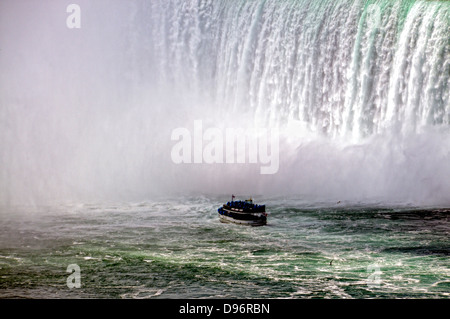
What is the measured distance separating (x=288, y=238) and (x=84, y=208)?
34.5 feet

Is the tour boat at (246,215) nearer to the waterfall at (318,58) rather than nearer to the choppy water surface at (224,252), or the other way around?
the choppy water surface at (224,252)

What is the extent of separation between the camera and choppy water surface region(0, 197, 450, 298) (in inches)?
883

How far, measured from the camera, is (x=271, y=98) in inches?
1633

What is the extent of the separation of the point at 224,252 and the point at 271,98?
16360mm

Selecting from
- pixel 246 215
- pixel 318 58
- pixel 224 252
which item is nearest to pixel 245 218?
pixel 246 215

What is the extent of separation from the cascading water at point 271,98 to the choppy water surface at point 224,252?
334cm

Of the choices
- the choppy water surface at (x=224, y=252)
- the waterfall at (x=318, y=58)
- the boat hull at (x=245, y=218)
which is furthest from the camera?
the waterfall at (x=318, y=58)

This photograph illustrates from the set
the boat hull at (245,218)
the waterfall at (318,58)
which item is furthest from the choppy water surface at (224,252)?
the waterfall at (318,58)

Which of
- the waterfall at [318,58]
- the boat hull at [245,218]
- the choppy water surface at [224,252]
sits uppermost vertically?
the waterfall at [318,58]

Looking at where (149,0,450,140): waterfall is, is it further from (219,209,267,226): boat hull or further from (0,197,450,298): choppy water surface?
(219,209,267,226): boat hull

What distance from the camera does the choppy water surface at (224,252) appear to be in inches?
883

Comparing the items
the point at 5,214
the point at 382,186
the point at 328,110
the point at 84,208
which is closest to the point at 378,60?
the point at 328,110

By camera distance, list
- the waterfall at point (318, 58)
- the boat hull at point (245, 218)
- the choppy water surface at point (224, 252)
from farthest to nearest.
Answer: the waterfall at point (318, 58) < the boat hull at point (245, 218) < the choppy water surface at point (224, 252)
